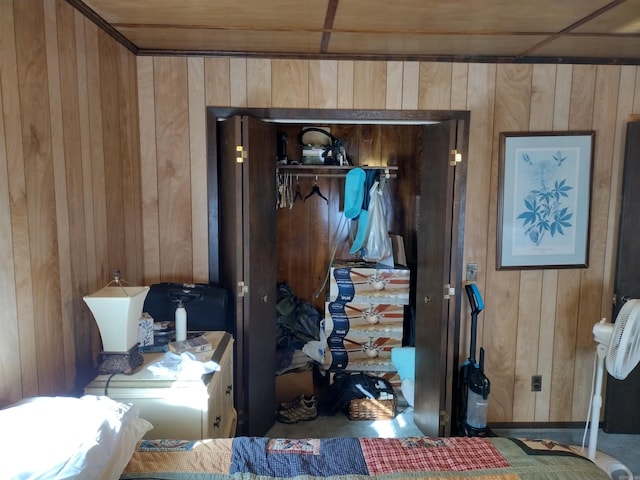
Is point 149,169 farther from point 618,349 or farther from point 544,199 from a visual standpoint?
point 618,349

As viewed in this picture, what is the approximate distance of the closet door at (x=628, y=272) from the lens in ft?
8.88

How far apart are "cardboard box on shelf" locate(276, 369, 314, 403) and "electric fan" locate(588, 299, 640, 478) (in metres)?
1.77

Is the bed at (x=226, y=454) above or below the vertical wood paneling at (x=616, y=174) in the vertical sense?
below

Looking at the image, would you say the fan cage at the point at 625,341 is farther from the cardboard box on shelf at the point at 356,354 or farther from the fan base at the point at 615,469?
the cardboard box on shelf at the point at 356,354

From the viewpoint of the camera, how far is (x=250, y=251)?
2.57 metres

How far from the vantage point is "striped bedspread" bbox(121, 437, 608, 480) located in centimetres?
141

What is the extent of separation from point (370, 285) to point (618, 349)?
1.68 metres

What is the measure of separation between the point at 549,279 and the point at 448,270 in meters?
0.74

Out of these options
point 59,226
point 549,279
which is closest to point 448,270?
point 549,279

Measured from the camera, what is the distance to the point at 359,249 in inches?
147

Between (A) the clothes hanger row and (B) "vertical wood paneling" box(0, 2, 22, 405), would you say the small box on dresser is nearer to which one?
(A) the clothes hanger row

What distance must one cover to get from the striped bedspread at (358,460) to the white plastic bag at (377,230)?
82.1 inches

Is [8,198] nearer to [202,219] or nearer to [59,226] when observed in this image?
[59,226]

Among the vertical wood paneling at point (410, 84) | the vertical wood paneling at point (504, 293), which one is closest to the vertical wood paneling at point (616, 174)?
the vertical wood paneling at point (504, 293)
